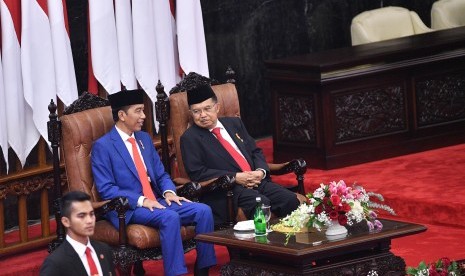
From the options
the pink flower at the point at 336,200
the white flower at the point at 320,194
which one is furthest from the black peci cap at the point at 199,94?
the pink flower at the point at 336,200

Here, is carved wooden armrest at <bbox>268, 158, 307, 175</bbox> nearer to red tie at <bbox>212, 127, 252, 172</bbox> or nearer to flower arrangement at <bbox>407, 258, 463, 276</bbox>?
red tie at <bbox>212, 127, 252, 172</bbox>

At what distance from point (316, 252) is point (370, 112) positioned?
390cm

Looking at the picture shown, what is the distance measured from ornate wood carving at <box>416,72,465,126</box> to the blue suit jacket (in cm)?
346

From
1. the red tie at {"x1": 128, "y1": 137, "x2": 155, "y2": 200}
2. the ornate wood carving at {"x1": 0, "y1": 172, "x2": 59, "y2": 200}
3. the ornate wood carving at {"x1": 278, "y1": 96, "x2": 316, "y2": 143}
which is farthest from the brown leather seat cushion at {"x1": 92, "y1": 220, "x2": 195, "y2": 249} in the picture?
the ornate wood carving at {"x1": 278, "y1": 96, "x2": 316, "y2": 143}

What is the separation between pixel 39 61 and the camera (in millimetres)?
9453

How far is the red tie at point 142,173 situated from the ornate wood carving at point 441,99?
353 cm

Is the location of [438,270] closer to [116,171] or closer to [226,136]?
[116,171]

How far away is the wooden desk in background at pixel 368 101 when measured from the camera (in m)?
11.0

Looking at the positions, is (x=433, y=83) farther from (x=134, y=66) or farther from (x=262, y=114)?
(x=134, y=66)

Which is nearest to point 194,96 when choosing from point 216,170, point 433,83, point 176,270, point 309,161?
point 216,170

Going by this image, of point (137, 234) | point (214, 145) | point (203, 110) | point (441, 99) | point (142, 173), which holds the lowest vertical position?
point (137, 234)

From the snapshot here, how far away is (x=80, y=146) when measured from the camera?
8.68 meters

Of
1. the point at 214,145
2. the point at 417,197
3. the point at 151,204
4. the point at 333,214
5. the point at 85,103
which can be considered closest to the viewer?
the point at 333,214

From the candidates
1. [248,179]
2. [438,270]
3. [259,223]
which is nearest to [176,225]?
[259,223]
